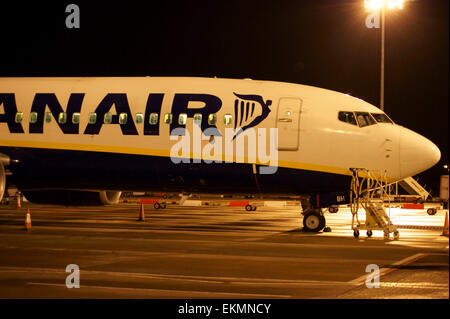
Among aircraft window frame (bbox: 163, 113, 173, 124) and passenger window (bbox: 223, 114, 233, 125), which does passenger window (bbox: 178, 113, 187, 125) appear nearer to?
aircraft window frame (bbox: 163, 113, 173, 124)

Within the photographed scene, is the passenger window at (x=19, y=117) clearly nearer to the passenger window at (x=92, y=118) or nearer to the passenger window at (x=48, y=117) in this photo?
the passenger window at (x=48, y=117)

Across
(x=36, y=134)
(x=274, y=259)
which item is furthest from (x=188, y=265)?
(x=36, y=134)

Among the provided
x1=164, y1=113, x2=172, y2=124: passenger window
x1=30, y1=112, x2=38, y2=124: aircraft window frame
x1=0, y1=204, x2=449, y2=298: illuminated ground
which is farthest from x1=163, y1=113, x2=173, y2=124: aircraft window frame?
x1=30, y1=112, x2=38, y2=124: aircraft window frame

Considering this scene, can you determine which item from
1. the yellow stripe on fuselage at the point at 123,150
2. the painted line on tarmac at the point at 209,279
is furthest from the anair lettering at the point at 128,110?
the painted line on tarmac at the point at 209,279

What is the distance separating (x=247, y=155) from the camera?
64.7 ft

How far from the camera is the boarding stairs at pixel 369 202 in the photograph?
18.9 meters

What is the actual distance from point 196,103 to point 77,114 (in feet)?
12.6

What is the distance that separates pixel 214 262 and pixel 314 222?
7640 mm

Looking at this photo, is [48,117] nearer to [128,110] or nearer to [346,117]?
[128,110]

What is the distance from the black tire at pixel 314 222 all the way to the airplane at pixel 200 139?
31mm
